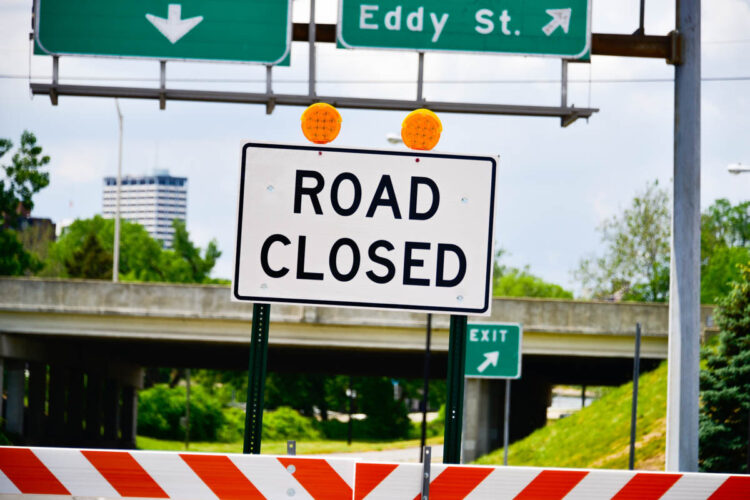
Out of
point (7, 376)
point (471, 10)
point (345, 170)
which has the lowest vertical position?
point (7, 376)

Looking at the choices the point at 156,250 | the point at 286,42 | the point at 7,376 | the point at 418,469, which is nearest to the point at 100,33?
the point at 286,42

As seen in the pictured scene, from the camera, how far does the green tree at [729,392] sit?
25.1m

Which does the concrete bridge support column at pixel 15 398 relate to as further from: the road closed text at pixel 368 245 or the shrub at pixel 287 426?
the road closed text at pixel 368 245

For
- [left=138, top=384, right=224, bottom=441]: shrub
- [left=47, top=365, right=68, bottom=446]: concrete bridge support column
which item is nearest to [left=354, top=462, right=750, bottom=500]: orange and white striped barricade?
[left=47, top=365, right=68, bottom=446]: concrete bridge support column

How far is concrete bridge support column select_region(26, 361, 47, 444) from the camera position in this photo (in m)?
50.7

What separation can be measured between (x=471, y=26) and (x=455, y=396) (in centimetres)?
666

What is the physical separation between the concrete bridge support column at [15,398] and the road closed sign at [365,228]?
4235 centimetres

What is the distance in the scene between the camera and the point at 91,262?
10475 cm

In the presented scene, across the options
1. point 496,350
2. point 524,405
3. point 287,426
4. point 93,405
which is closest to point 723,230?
point 287,426

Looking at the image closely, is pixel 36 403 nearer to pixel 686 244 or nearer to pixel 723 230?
pixel 686 244

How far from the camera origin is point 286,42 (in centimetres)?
1122

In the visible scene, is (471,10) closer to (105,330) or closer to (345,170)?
(345,170)

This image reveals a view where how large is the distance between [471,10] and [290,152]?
6.42 meters

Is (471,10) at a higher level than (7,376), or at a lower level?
higher
